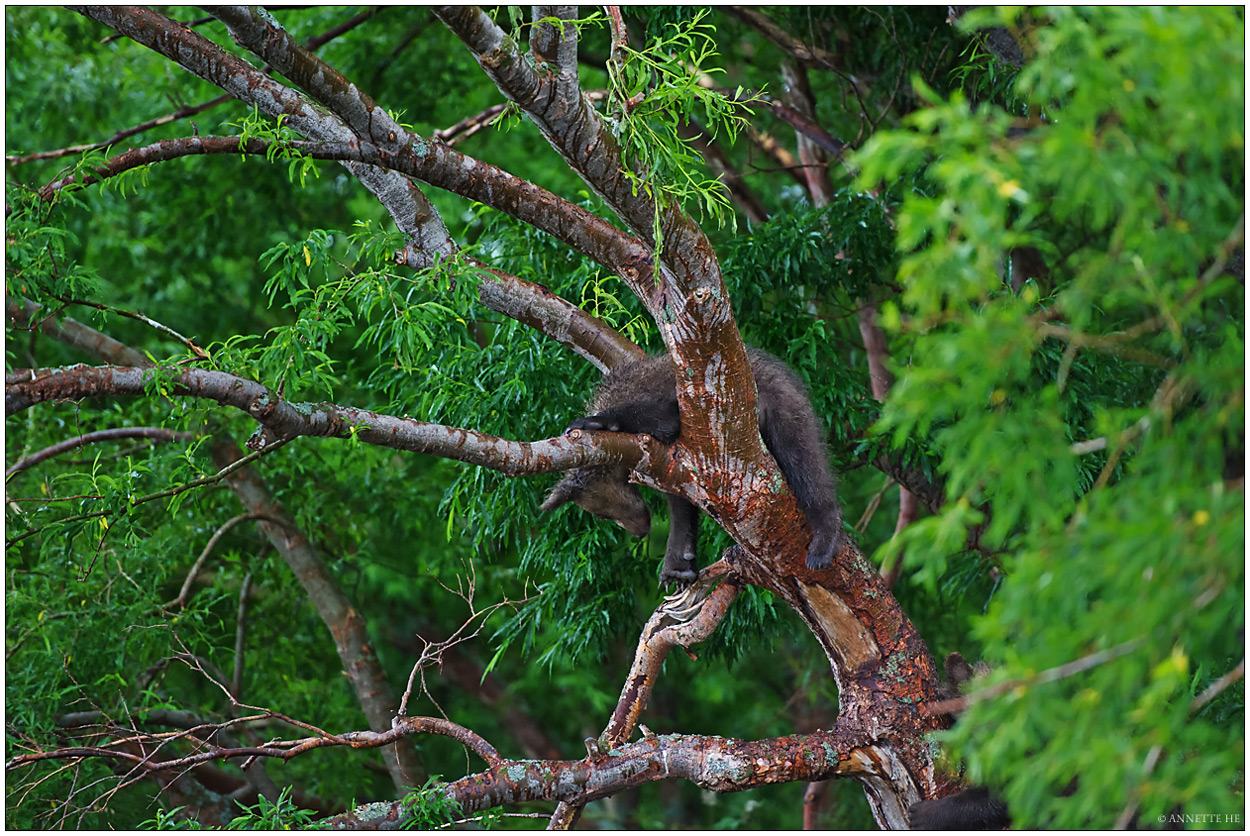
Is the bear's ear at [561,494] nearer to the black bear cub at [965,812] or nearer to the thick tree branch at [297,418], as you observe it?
the thick tree branch at [297,418]

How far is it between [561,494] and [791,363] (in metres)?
1.31

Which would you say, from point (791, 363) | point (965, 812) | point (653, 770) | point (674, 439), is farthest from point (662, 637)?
point (791, 363)

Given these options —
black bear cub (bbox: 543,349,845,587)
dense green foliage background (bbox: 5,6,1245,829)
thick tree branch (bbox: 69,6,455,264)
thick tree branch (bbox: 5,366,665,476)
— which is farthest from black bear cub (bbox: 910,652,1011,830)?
→ thick tree branch (bbox: 69,6,455,264)

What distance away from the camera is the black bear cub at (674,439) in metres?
3.53

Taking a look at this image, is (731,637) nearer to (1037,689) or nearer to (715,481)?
(715,481)

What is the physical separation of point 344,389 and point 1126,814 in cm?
515

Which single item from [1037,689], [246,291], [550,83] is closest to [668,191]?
[550,83]

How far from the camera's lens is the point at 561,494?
12.3ft

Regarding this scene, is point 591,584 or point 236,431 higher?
point 236,431

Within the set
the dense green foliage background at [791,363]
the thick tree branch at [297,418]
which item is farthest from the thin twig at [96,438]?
the thick tree branch at [297,418]

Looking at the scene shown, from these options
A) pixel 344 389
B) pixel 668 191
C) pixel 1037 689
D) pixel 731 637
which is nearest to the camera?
pixel 1037 689

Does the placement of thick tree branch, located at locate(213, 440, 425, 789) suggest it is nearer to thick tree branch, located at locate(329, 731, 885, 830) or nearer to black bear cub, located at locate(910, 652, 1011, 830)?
thick tree branch, located at locate(329, 731, 885, 830)

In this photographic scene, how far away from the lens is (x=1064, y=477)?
1.73 m

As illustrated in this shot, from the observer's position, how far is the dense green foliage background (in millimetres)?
1566
